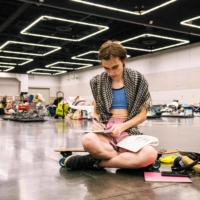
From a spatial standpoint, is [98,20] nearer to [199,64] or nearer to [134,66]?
[199,64]

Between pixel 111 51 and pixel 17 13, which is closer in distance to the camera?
pixel 111 51

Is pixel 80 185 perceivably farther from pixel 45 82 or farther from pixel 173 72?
pixel 45 82

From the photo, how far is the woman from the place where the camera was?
190 centimetres

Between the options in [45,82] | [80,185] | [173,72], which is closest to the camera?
[80,185]

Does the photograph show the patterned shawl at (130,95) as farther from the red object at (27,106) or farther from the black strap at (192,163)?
the red object at (27,106)

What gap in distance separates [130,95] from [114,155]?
1.49 ft

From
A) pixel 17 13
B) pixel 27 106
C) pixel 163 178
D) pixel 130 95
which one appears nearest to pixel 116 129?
pixel 130 95

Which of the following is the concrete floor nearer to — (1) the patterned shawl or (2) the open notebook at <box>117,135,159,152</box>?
(2) the open notebook at <box>117,135,159,152</box>

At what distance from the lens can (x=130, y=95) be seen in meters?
2.05

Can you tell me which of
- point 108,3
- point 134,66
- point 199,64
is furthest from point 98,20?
point 134,66

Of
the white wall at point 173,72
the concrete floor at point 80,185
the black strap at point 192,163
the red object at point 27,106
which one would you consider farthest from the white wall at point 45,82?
the black strap at point 192,163

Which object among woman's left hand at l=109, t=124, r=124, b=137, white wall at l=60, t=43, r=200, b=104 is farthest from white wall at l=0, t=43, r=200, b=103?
woman's left hand at l=109, t=124, r=124, b=137

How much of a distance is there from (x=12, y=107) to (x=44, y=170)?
15464mm

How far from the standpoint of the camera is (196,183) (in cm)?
170
